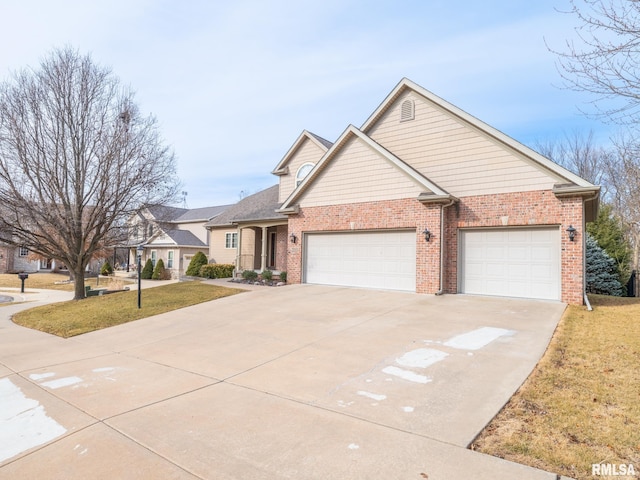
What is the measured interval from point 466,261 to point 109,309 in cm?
1197

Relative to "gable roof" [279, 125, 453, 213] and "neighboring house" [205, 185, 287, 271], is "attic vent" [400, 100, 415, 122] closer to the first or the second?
"gable roof" [279, 125, 453, 213]

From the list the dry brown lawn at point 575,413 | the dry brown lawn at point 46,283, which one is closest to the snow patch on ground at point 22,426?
the dry brown lawn at point 575,413

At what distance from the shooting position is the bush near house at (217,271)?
23266 mm

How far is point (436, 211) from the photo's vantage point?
41.6ft

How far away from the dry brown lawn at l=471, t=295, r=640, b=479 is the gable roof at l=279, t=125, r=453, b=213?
666 centimetres

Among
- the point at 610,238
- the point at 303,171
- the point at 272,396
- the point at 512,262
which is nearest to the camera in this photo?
the point at 272,396

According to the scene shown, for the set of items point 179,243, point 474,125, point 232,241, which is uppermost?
point 474,125

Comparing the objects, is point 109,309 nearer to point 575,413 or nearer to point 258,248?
point 258,248

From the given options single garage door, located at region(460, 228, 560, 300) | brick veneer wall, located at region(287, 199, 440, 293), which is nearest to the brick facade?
brick veneer wall, located at region(287, 199, 440, 293)

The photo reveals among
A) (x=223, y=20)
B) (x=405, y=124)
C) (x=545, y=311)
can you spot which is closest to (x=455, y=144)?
(x=405, y=124)

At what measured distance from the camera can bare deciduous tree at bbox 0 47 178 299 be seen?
15.3 m

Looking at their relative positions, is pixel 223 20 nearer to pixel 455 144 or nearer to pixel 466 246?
pixel 455 144

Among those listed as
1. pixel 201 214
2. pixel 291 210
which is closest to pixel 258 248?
pixel 291 210

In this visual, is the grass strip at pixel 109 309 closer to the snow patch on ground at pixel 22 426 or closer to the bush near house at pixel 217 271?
the snow patch on ground at pixel 22 426
